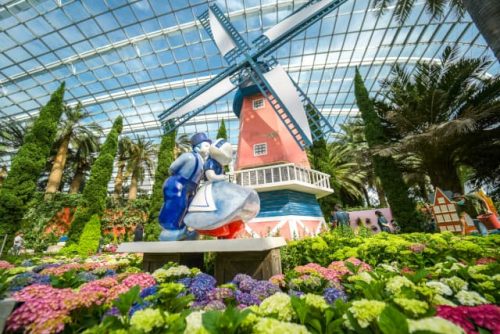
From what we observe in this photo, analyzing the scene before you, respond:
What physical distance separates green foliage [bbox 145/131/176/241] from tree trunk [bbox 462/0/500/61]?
1492 centimetres

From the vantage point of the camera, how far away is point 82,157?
69.0 ft

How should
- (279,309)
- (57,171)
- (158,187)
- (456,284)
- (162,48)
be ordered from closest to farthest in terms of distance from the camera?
(279,309), (456,284), (162,48), (158,187), (57,171)

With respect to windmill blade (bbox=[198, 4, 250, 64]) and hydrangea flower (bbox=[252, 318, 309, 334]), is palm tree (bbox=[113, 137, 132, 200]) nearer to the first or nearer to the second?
windmill blade (bbox=[198, 4, 250, 64])

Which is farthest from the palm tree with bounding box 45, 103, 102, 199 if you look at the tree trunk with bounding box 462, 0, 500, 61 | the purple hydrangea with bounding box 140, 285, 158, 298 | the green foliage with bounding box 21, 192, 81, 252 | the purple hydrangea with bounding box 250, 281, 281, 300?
the tree trunk with bounding box 462, 0, 500, 61

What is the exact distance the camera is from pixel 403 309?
1.39m

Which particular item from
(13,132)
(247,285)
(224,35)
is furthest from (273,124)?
(13,132)

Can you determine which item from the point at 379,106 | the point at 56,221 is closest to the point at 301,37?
the point at 379,106

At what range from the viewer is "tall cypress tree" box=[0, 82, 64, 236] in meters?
11.2

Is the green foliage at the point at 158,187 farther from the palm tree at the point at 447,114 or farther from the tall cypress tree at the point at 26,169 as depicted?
the palm tree at the point at 447,114

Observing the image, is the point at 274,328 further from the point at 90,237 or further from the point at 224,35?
the point at 90,237

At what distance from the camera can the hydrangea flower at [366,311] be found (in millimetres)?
1246

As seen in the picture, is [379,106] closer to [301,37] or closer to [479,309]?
[301,37]

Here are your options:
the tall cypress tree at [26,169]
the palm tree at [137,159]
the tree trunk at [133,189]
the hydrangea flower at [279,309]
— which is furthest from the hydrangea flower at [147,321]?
the palm tree at [137,159]

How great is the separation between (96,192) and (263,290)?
1574 cm
